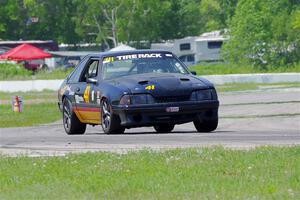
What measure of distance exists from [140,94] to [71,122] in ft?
9.25

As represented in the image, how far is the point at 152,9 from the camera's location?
9894 centimetres

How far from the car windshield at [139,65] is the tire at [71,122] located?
138 centimetres

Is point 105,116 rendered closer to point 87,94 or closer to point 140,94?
point 87,94

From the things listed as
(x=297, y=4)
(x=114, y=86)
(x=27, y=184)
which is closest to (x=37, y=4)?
(x=297, y=4)

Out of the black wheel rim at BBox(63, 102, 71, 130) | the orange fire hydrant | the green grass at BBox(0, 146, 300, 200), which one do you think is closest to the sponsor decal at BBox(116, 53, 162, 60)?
the black wheel rim at BBox(63, 102, 71, 130)

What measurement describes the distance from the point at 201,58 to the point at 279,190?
8611 centimetres

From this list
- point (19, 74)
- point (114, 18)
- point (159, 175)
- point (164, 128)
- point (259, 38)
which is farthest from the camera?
point (114, 18)

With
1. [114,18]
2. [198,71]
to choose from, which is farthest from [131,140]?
→ [114,18]

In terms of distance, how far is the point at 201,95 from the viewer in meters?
17.4

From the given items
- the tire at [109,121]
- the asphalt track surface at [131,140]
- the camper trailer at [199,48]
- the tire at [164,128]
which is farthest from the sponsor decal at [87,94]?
the camper trailer at [199,48]

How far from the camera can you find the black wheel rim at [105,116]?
17.8 m

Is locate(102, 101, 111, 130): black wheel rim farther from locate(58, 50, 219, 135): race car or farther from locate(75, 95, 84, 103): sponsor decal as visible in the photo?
locate(75, 95, 84, 103): sponsor decal

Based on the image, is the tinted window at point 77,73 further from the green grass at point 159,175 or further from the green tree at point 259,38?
the green tree at point 259,38

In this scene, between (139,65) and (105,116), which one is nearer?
(105,116)
